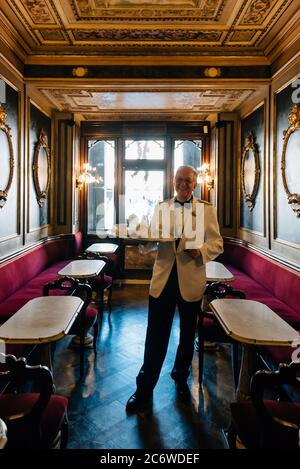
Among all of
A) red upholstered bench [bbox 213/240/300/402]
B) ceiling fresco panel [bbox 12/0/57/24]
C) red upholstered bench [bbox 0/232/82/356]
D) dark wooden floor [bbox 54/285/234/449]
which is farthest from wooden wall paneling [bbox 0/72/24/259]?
red upholstered bench [bbox 213/240/300/402]

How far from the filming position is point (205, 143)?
235 inches

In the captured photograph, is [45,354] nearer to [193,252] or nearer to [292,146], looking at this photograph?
[193,252]

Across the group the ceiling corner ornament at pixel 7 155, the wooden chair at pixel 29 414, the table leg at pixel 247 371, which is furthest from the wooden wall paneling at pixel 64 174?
the wooden chair at pixel 29 414

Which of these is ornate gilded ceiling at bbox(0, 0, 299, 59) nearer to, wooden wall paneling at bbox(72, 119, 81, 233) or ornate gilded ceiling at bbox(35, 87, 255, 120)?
ornate gilded ceiling at bbox(35, 87, 255, 120)

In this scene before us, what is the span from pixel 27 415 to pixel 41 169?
4.07m

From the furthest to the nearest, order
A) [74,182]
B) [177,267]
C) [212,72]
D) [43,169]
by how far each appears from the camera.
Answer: [74,182]
[43,169]
[212,72]
[177,267]

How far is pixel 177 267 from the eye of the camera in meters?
2.14

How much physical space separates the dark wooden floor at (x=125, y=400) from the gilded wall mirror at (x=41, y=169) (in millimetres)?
2315

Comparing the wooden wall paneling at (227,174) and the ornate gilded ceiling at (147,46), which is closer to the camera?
the ornate gilded ceiling at (147,46)

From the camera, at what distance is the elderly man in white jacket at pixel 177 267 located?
2152 millimetres

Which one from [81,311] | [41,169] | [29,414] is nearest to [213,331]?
[81,311]

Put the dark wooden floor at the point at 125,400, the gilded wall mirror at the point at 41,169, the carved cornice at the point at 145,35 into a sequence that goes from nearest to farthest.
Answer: the dark wooden floor at the point at 125,400
the carved cornice at the point at 145,35
the gilded wall mirror at the point at 41,169

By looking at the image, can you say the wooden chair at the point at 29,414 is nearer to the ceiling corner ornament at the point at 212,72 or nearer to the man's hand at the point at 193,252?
the man's hand at the point at 193,252

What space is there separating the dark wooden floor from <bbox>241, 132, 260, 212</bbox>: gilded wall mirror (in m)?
2.33
